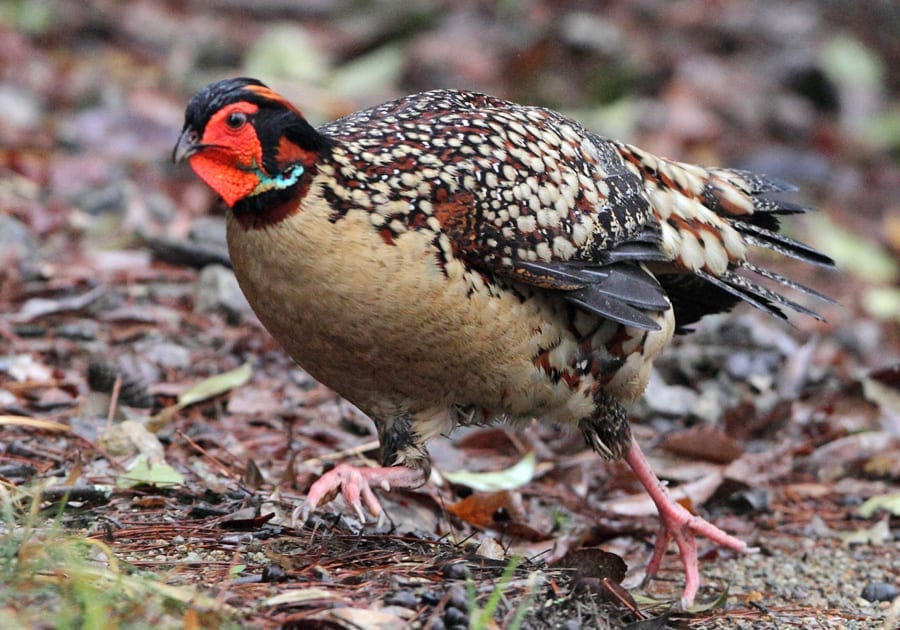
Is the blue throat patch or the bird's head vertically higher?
the bird's head

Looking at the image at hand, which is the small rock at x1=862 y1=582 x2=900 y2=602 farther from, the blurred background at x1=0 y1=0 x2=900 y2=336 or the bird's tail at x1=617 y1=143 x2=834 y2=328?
the blurred background at x1=0 y1=0 x2=900 y2=336

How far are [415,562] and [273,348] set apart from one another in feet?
7.67

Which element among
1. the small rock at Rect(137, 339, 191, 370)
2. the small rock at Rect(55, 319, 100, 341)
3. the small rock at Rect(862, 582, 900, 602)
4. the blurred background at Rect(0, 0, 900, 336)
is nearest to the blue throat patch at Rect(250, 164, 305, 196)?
the small rock at Rect(137, 339, 191, 370)

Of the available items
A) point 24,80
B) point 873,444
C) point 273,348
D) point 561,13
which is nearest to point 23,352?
point 273,348

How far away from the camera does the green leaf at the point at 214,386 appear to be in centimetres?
499

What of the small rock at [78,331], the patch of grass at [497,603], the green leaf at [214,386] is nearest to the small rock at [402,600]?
the patch of grass at [497,603]

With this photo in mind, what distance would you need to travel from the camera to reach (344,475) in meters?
3.60

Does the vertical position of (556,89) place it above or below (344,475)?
above

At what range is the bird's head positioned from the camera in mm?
3463

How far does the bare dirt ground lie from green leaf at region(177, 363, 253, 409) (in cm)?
1

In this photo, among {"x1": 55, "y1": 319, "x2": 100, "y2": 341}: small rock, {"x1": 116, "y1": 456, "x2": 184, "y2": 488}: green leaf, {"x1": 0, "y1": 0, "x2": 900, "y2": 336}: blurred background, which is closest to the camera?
{"x1": 116, "y1": 456, "x2": 184, "y2": 488}: green leaf

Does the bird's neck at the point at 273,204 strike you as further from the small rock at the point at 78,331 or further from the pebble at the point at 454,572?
the small rock at the point at 78,331

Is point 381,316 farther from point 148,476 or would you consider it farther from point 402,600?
point 148,476

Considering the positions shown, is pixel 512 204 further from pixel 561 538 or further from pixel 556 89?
pixel 556 89
